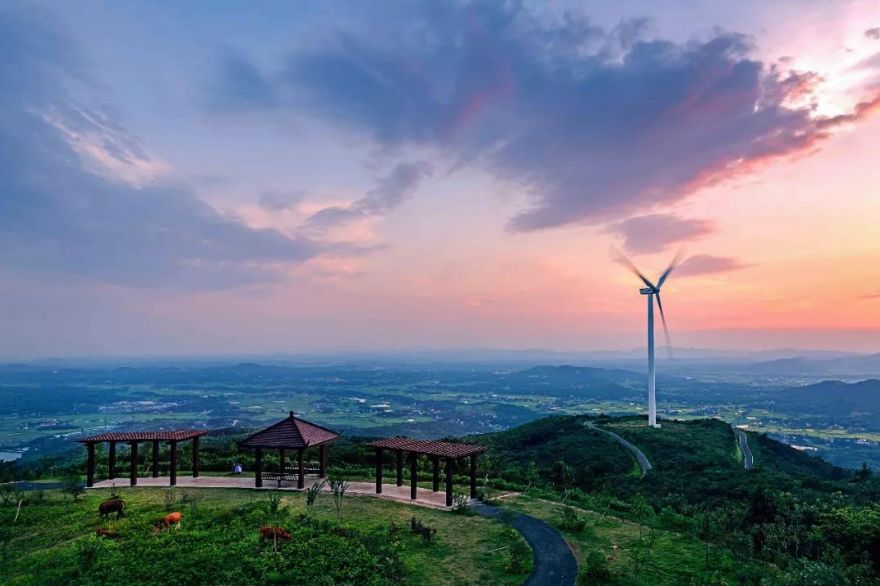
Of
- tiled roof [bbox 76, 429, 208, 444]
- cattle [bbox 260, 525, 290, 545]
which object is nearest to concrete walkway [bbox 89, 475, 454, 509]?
tiled roof [bbox 76, 429, 208, 444]

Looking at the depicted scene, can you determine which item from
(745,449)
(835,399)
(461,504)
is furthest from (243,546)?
(835,399)

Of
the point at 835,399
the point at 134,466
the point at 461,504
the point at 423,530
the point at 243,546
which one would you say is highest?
the point at 134,466

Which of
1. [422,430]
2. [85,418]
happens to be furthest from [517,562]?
[85,418]

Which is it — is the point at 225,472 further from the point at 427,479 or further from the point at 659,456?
the point at 659,456

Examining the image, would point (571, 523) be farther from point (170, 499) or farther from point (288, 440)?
point (170, 499)

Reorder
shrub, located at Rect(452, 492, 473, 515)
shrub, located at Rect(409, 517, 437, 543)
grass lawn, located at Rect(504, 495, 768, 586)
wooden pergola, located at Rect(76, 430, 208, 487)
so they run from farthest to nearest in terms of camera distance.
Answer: wooden pergola, located at Rect(76, 430, 208, 487)
shrub, located at Rect(452, 492, 473, 515)
shrub, located at Rect(409, 517, 437, 543)
grass lawn, located at Rect(504, 495, 768, 586)

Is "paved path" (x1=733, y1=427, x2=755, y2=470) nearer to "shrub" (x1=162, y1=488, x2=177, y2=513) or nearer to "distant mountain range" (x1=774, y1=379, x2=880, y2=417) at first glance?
"shrub" (x1=162, y1=488, x2=177, y2=513)
